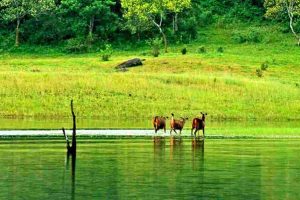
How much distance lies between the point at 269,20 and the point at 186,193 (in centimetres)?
9499

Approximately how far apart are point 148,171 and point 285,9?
86.1 m

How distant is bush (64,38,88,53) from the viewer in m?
110

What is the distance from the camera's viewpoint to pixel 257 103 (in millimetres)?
69500

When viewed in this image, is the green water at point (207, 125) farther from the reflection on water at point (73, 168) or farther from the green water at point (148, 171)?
the reflection on water at point (73, 168)

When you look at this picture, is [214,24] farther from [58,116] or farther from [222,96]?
[58,116]

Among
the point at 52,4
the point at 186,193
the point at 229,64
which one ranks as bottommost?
the point at 186,193

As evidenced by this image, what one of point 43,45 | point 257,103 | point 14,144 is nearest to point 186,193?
point 14,144

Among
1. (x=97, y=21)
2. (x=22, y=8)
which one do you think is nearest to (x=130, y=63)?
(x=22, y=8)

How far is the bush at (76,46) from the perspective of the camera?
110 m

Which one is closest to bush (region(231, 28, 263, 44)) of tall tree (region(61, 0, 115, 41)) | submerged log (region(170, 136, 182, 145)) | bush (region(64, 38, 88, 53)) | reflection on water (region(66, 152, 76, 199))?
tall tree (region(61, 0, 115, 41))

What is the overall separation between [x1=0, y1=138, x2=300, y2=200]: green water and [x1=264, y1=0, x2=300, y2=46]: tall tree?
67727 mm

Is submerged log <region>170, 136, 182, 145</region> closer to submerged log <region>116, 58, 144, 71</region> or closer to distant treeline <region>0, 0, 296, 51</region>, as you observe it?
submerged log <region>116, 58, 144, 71</region>

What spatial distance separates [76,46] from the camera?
4341 inches

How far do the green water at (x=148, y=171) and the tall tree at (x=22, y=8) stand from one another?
70460 mm
